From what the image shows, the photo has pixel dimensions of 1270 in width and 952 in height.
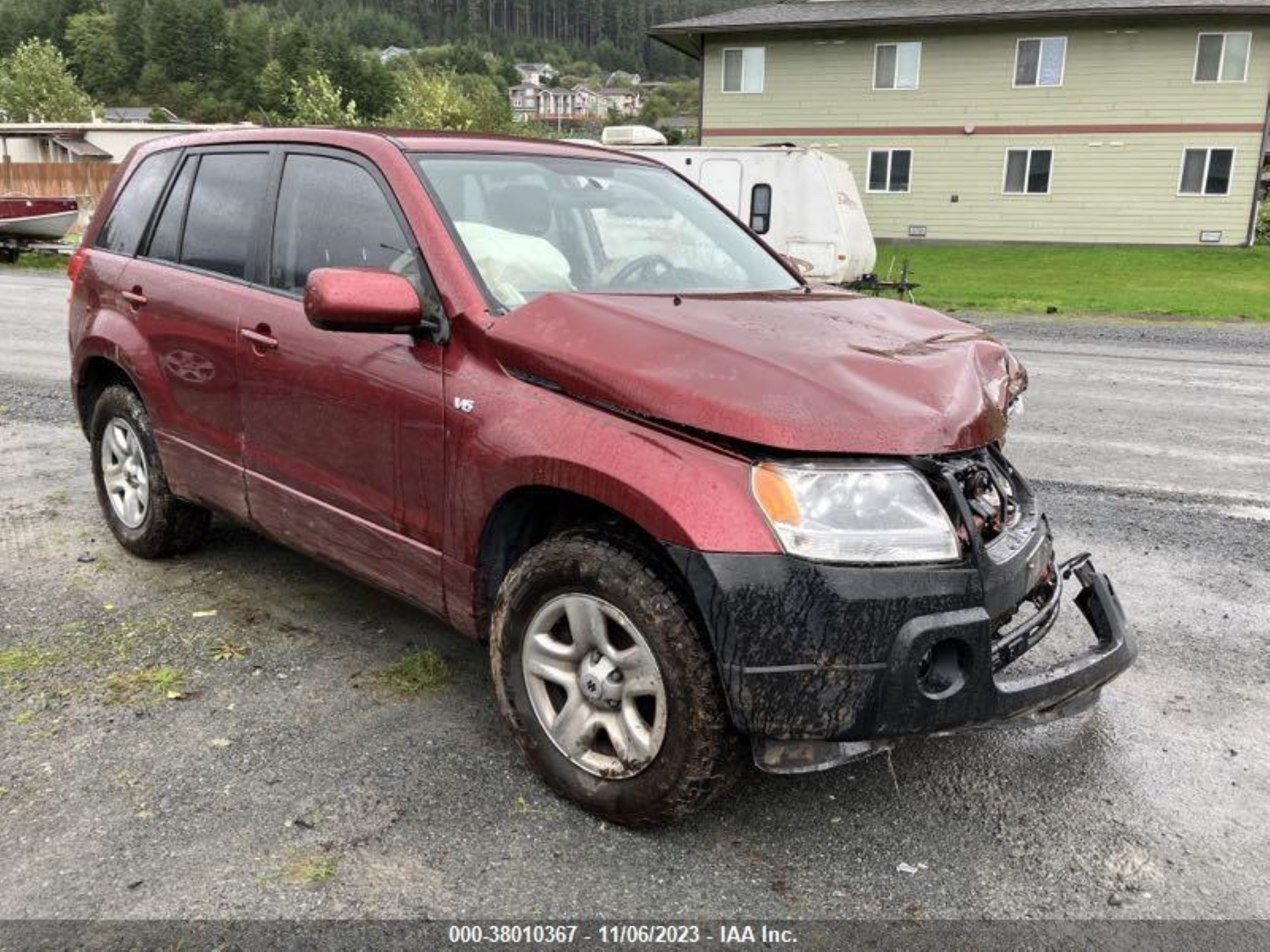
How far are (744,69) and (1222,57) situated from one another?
12925mm

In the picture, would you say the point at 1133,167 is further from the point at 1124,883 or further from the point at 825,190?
the point at 1124,883

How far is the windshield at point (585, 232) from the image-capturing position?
3.36m

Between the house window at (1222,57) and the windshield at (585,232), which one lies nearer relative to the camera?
the windshield at (585,232)

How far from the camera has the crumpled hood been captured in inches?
99.8

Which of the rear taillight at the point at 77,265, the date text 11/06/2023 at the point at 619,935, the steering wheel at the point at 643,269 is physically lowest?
the date text 11/06/2023 at the point at 619,935

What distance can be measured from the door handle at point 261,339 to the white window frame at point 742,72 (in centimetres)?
3046

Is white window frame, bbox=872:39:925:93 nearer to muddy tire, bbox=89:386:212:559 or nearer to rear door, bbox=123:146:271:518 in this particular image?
rear door, bbox=123:146:271:518

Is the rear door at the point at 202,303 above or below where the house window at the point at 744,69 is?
below

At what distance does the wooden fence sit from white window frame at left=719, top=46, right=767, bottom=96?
18413mm

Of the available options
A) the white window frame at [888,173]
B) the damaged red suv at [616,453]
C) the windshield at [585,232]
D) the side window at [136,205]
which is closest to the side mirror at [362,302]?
the damaged red suv at [616,453]

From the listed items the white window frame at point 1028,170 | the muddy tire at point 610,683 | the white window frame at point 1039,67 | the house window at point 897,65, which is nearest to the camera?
the muddy tire at point 610,683

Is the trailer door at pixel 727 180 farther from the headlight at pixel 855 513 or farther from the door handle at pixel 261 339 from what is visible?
→ the headlight at pixel 855 513

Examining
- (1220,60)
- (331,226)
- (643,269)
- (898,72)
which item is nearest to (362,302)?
(331,226)

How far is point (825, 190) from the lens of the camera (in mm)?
15680
